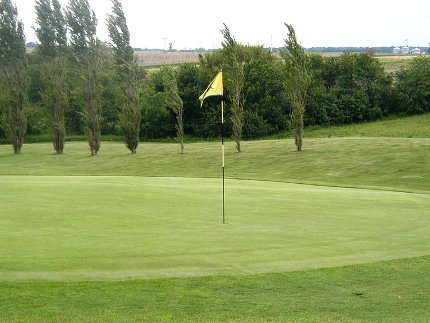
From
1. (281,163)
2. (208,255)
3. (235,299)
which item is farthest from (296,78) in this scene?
(235,299)

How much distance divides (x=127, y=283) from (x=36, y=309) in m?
1.38

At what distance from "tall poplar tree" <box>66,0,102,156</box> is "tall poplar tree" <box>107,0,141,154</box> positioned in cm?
190

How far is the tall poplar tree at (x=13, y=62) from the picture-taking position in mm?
50188

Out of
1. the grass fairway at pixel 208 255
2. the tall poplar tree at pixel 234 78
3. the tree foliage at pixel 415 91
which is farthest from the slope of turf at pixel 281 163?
the tree foliage at pixel 415 91

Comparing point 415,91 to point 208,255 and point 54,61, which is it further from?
point 208,255

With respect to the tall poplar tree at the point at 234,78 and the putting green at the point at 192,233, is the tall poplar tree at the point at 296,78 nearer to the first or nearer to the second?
the tall poplar tree at the point at 234,78

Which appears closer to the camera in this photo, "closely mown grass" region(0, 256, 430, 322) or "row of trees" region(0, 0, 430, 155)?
"closely mown grass" region(0, 256, 430, 322)

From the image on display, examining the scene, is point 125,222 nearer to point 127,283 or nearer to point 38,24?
point 127,283

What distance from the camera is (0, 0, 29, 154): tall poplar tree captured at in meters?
50.2

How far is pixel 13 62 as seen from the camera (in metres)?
50.5

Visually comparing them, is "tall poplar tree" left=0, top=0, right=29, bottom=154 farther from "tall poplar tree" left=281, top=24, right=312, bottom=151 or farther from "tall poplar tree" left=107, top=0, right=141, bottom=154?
"tall poplar tree" left=281, top=24, right=312, bottom=151

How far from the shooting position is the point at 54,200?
1612cm

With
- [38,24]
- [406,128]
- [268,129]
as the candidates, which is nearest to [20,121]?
[38,24]

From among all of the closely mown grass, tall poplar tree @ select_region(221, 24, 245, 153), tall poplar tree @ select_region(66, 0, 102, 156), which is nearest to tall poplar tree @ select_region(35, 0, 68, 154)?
tall poplar tree @ select_region(66, 0, 102, 156)
